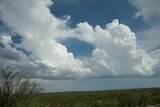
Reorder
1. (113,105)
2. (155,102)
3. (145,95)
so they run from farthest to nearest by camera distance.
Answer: (155,102) < (145,95) < (113,105)

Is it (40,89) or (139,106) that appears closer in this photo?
(40,89)

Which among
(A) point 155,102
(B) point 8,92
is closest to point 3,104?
(B) point 8,92

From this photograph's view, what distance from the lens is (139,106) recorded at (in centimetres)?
4872

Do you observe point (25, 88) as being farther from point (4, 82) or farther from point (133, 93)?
point (133, 93)

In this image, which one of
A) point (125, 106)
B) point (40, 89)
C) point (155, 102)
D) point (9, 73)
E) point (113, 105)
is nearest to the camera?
point (9, 73)

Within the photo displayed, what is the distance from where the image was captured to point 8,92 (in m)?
32.8

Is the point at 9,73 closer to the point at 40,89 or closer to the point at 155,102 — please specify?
the point at 40,89

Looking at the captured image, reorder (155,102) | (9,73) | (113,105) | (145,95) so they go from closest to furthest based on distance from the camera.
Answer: (9,73)
(113,105)
(145,95)
(155,102)

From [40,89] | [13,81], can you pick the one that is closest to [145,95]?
[40,89]

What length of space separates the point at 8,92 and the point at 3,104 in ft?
4.17

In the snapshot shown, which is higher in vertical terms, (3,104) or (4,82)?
(4,82)

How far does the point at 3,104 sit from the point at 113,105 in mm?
17225

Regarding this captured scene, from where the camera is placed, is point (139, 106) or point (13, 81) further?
point (139, 106)

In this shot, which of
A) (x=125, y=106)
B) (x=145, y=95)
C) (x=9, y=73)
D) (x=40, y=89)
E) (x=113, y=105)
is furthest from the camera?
(x=125, y=106)
